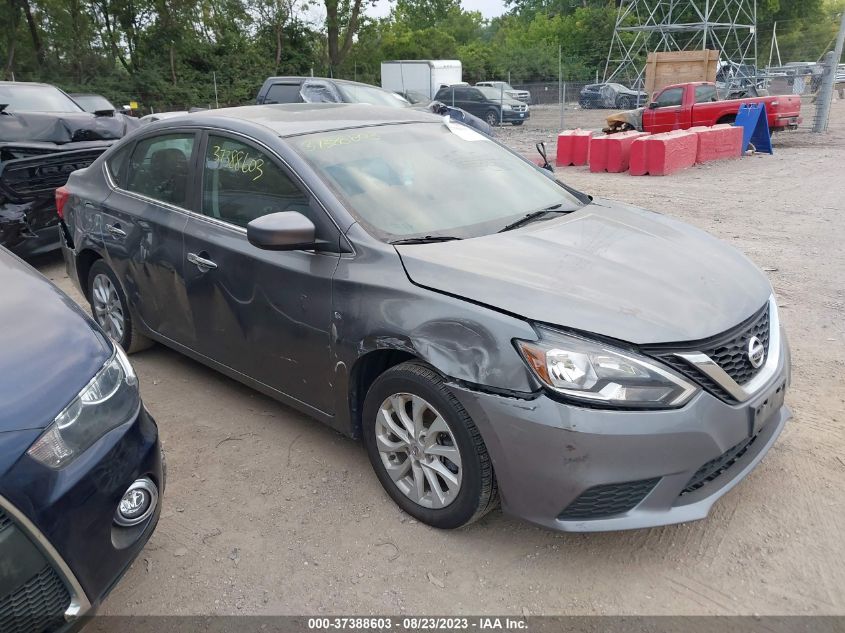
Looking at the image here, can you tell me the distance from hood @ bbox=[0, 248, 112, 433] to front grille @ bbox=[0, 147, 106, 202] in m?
4.44

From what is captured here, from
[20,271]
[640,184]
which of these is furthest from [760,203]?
[20,271]

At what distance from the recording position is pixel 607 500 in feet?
8.00

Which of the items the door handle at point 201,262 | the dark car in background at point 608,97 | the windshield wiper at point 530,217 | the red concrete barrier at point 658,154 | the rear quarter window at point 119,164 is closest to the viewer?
the windshield wiper at point 530,217

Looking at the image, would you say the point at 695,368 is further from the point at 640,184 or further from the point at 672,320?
the point at 640,184

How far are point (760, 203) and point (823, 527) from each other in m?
7.60

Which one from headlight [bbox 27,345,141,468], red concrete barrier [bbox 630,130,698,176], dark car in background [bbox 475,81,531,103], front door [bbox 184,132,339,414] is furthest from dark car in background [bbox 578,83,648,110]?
headlight [bbox 27,345,141,468]

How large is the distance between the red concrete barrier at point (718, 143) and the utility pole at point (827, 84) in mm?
5998

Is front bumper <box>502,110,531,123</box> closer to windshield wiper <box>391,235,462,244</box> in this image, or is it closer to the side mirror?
windshield wiper <box>391,235,462,244</box>

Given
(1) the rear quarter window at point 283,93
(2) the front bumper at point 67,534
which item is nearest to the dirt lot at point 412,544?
(2) the front bumper at point 67,534

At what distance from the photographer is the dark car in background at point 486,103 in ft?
81.8

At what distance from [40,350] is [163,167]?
81.9 inches

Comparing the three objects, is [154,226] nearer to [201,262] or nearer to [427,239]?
[201,262]

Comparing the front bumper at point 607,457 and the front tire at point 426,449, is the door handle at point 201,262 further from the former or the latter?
the front bumper at point 607,457

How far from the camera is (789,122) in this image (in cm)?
1666
